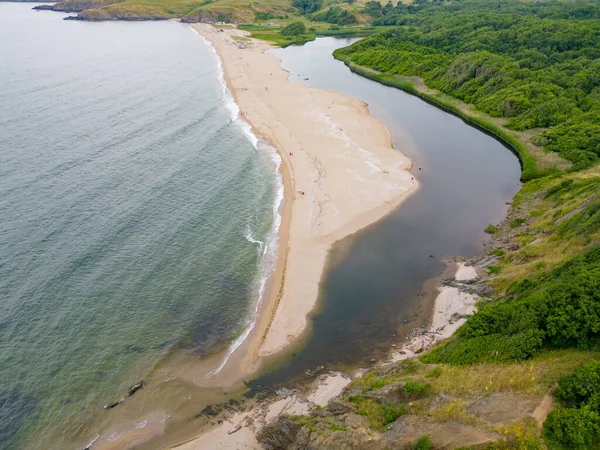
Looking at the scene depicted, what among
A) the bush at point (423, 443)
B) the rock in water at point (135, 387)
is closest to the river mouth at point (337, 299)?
the rock in water at point (135, 387)

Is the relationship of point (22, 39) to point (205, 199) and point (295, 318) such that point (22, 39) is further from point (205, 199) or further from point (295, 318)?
point (295, 318)

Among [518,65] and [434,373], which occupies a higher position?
[518,65]

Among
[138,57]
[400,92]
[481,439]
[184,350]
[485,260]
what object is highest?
[138,57]

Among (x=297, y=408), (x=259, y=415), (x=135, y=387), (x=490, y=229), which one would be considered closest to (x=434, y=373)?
(x=297, y=408)

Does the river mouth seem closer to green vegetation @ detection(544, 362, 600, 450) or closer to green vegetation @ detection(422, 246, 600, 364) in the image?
green vegetation @ detection(422, 246, 600, 364)

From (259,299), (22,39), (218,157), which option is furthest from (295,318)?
(22,39)

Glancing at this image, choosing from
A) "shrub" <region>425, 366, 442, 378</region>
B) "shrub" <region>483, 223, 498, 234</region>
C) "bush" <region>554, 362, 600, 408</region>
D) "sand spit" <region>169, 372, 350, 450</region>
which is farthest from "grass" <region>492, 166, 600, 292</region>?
"sand spit" <region>169, 372, 350, 450</region>

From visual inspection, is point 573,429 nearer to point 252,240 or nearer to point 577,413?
point 577,413
